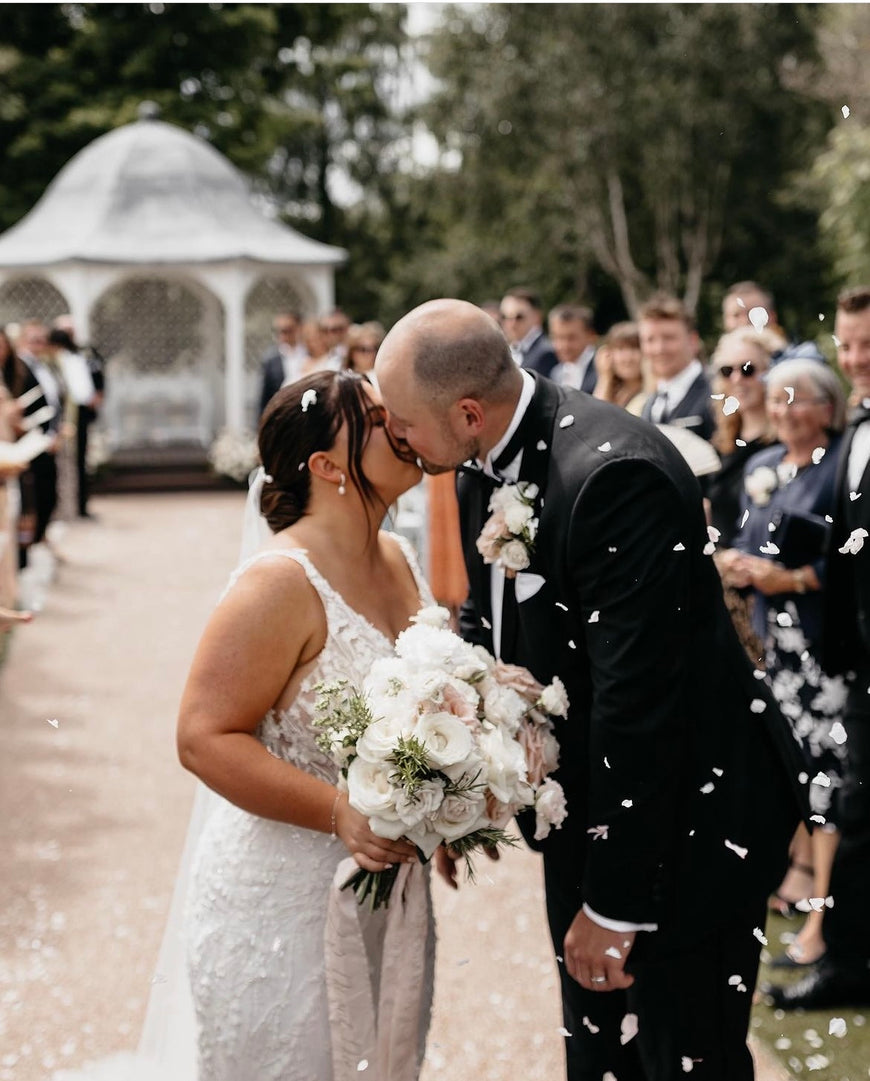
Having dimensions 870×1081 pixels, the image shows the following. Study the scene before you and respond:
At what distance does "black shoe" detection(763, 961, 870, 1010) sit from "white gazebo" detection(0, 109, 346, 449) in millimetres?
17761

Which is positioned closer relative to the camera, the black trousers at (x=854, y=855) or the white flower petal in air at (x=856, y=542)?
the white flower petal in air at (x=856, y=542)

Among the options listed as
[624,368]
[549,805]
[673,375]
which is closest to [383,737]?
[549,805]

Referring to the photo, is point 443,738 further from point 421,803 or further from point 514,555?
Answer: point 514,555

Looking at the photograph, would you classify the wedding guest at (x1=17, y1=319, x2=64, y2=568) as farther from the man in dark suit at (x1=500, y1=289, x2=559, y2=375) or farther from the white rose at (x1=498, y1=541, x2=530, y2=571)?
the white rose at (x1=498, y1=541, x2=530, y2=571)

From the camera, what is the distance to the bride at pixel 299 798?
A: 2666mm

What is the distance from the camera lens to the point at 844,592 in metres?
4.37

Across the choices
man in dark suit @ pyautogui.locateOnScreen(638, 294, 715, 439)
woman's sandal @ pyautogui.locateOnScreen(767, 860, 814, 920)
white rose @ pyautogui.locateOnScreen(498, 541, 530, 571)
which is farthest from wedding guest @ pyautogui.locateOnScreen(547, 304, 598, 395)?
white rose @ pyautogui.locateOnScreen(498, 541, 530, 571)

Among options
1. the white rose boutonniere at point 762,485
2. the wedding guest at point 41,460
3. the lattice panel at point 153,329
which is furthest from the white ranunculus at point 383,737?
the lattice panel at point 153,329

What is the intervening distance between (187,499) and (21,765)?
41.2 ft

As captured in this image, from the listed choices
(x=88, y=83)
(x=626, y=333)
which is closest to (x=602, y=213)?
(x=88, y=83)

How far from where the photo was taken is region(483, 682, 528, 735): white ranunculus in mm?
2564

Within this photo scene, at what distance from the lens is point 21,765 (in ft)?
23.1

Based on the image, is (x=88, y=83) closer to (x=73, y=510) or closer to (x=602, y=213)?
(x=602, y=213)

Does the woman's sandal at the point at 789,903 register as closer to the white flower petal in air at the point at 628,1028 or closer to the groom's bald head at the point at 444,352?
the white flower petal in air at the point at 628,1028
